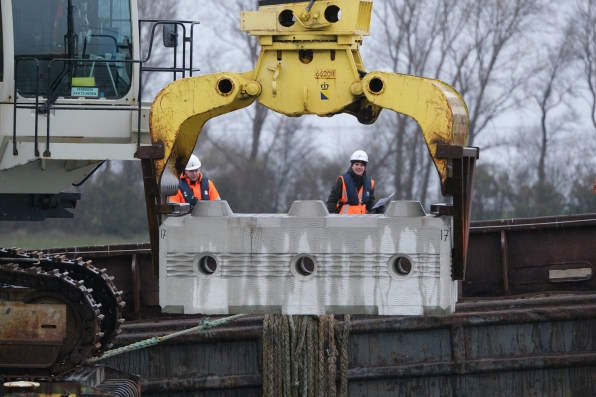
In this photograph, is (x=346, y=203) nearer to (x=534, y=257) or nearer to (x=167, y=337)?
(x=534, y=257)

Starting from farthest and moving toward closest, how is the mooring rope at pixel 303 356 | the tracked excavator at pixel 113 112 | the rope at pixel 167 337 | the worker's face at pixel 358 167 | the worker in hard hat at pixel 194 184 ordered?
the worker's face at pixel 358 167 < the worker in hard hat at pixel 194 184 < the mooring rope at pixel 303 356 < the rope at pixel 167 337 < the tracked excavator at pixel 113 112

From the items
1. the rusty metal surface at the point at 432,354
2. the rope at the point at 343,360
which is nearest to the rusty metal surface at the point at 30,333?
the rusty metal surface at the point at 432,354

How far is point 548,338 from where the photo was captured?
44.7 feet

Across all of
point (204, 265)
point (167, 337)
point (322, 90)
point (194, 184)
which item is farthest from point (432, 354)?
point (322, 90)

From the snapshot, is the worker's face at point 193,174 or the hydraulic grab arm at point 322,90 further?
the worker's face at point 193,174

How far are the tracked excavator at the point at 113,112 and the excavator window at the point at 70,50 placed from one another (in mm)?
11

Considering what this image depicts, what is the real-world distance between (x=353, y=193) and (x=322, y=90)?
5.93 metres

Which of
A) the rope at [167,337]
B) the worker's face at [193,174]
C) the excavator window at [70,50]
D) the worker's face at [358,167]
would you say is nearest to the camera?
the excavator window at [70,50]

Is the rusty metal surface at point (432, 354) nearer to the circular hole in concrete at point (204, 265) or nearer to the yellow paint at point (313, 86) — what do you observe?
the circular hole in concrete at point (204, 265)

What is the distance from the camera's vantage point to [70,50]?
490 inches

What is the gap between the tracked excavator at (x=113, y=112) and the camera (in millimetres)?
9383

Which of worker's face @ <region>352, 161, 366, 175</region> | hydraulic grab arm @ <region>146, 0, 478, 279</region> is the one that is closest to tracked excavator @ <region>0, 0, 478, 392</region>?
hydraulic grab arm @ <region>146, 0, 478, 279</region>

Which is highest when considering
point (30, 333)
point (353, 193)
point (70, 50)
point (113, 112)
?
point (70, 50)

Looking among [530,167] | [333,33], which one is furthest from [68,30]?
[530,167]
